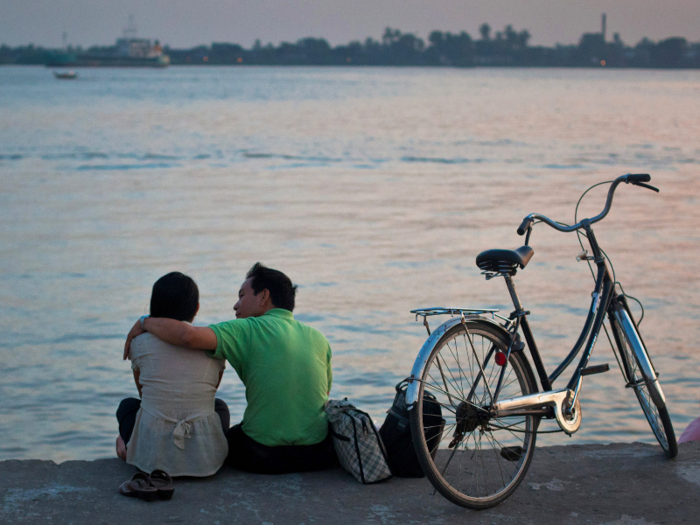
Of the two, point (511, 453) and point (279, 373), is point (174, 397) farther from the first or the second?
point (511, 453)

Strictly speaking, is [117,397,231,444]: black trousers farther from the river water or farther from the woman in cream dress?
the river water

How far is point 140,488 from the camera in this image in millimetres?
3721

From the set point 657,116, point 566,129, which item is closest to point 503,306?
point 566,129

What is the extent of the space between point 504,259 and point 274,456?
1376 mm

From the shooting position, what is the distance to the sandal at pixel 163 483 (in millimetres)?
3719

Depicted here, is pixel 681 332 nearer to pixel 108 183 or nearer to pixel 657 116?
pixel 108 183

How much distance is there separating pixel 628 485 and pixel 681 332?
535 cm

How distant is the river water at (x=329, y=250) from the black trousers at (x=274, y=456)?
2.54m

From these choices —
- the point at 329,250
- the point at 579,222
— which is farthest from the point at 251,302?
the point at 329,250

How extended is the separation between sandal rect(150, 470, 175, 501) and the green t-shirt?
432 millimetres

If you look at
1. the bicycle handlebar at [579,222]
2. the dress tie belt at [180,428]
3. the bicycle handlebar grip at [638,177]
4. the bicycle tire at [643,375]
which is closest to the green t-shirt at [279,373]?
the dress tie belt at [180,428]

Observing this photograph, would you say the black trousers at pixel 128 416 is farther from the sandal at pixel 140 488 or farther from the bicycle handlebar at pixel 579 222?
the bicycle handlebar at pixel 579 222

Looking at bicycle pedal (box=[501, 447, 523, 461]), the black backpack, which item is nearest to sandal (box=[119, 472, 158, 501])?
the black backpack

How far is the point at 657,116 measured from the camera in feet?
167
